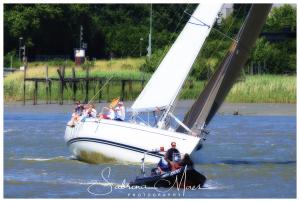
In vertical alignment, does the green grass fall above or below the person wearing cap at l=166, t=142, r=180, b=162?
below

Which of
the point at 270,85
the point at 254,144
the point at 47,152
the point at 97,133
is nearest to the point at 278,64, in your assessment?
the point at 270,85

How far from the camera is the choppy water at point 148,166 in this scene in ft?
98.3

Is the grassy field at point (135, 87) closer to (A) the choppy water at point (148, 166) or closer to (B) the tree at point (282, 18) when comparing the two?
(A) the choppy water at point (148, 166)

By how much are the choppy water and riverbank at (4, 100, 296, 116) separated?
8930mm

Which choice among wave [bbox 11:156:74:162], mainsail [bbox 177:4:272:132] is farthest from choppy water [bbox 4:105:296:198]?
mainsail [bbox 177:4:272:132]

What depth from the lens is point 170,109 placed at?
34.3m

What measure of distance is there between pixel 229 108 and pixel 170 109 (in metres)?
34.1

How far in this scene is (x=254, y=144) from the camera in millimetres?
47188

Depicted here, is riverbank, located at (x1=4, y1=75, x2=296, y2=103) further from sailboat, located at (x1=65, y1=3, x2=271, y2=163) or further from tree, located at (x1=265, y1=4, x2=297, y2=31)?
sailboat, located at (x1=65, y1=3, x2=271, y2=163)

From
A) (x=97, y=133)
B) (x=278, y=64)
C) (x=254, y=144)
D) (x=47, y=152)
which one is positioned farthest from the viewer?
(x=278, y=64)

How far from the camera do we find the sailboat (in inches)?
1304

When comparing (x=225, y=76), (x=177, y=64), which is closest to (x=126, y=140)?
(x=177, y=64)

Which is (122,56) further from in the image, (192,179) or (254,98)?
(192,179)

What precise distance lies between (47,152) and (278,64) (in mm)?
47829
